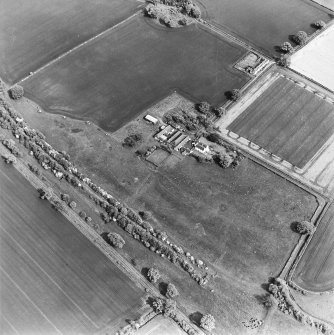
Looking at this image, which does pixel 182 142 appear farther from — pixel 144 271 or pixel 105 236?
pixel 144 271

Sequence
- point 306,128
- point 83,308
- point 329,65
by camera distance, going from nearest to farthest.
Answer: point 83,308 → point 306,128 → point 329,65

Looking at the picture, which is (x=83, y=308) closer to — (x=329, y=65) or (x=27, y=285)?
(x=27, y=285)

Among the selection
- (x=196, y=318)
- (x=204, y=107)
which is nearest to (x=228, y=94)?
(x=204, y=107)

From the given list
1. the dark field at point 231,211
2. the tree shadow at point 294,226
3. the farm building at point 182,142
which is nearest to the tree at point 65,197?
the dark field at point 231,211

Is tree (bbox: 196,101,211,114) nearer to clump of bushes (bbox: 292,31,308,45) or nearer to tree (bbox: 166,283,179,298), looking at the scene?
clump of bushes (bbox: 292,31,308,45)

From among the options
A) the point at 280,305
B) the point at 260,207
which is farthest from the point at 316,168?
the point at 280,305

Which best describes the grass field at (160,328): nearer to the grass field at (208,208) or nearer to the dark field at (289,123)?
the grass field at (208,208)
